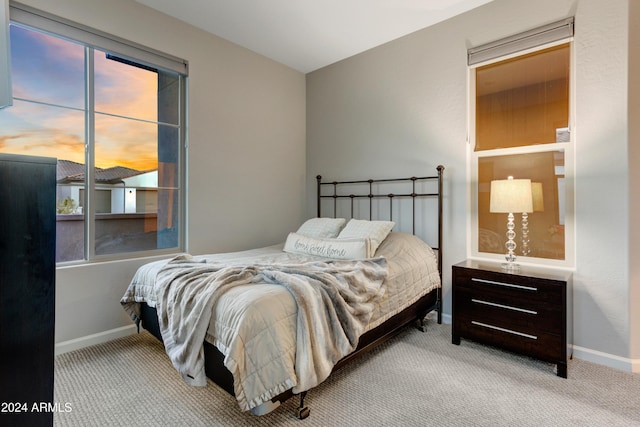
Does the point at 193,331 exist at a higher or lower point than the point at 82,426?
higher

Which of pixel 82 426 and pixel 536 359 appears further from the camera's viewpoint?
pixel 536 359

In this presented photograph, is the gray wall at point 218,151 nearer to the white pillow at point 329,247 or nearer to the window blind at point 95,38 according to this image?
the window blind at point 95,38

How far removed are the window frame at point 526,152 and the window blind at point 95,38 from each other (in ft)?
8.81

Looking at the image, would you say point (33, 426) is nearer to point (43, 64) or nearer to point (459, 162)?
point (43, 64)

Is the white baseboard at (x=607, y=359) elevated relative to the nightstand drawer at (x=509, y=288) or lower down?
lower down

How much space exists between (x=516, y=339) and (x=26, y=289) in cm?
256

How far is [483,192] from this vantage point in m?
2.78

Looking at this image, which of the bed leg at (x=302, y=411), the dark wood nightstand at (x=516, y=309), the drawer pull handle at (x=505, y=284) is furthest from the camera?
the drawer pull handle at (x=505, y=284)

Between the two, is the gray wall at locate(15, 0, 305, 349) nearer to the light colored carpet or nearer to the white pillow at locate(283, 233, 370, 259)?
the light colored carpet

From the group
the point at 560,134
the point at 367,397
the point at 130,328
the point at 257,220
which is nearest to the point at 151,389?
the point at 130,328

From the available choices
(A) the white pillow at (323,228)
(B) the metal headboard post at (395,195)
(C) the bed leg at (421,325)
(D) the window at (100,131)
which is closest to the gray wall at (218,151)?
(D) the window at (100,131)

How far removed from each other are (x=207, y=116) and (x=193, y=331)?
227 centimetres

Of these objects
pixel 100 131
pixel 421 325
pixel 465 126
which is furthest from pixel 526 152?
pixel 100 131

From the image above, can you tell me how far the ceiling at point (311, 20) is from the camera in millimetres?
2697
